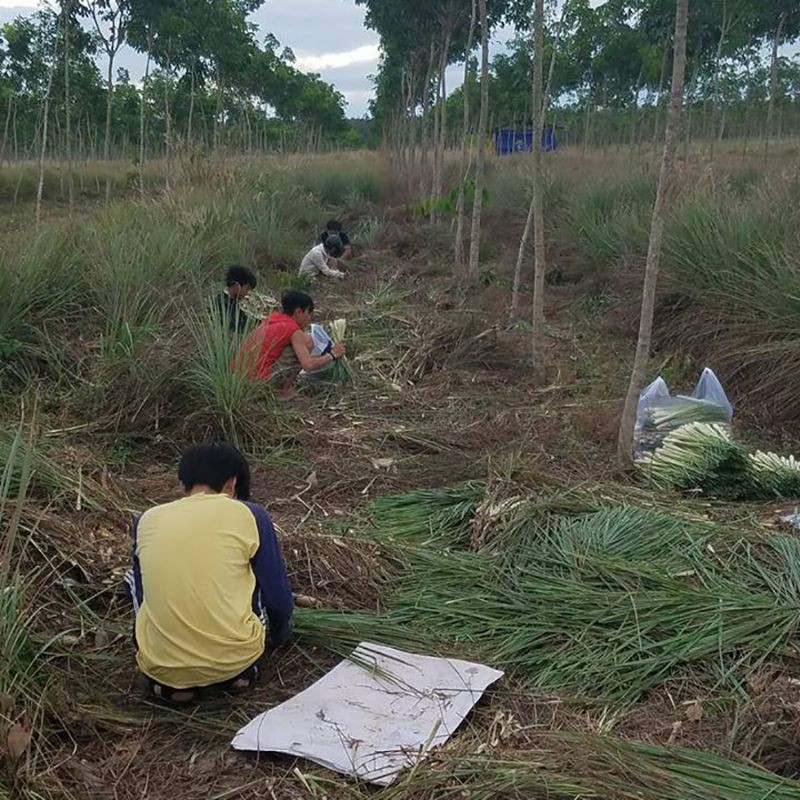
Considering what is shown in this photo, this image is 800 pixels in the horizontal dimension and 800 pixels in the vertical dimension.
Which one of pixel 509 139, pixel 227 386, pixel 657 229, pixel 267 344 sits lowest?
pixel 227 386

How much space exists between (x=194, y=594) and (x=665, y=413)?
9.62 ft

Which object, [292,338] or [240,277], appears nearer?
[292,338]

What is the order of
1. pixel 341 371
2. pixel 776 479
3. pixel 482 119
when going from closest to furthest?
pixel 776 479, pixel 341 371, pixel 482 119

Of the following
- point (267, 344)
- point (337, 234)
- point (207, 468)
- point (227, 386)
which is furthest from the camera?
point (337, 234)

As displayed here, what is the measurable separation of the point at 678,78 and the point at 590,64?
→ 16906mm

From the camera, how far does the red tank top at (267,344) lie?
15.5ft

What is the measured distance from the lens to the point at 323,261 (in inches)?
372

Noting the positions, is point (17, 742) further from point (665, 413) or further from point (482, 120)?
point (482, 120)

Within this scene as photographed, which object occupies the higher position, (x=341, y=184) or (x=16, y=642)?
(x=341, y=184)

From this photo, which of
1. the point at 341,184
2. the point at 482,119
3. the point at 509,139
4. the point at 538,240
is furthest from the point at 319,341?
the point at 509,139

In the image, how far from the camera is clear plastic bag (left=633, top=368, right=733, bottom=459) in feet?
14.4

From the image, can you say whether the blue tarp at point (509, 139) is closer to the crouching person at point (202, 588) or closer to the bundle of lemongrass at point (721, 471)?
the bundle of lemongrass at point (721, 471)

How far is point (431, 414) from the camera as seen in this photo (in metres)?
5.30

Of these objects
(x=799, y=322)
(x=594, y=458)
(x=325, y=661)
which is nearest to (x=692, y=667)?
(x=325, y=661)
